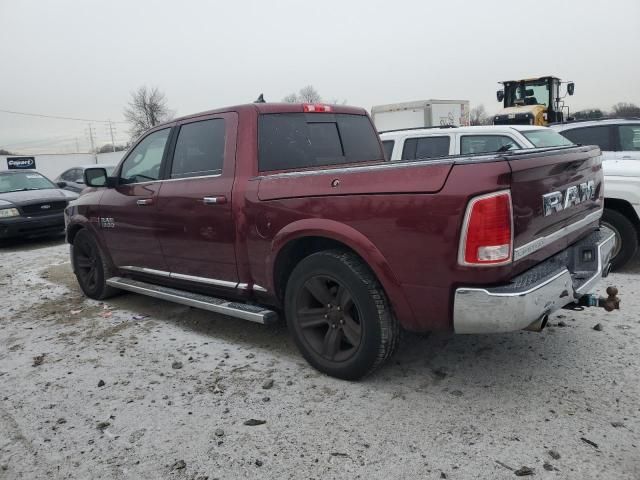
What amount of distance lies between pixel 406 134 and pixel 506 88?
44.9 ft

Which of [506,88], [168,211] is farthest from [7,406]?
[506,88]

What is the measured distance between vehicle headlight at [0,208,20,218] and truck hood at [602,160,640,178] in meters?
10.0

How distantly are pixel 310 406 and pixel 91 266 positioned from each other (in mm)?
3737

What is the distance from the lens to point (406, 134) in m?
7.06

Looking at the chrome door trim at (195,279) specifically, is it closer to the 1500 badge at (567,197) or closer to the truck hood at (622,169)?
the 1500 badge at (567,197)

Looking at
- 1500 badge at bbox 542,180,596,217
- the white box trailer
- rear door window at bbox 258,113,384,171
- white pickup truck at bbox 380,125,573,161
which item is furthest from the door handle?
the white box trailer

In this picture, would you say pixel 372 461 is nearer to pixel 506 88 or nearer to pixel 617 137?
pixel 617 137

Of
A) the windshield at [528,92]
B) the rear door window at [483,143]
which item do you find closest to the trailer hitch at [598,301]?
the rear door window at [483,143]

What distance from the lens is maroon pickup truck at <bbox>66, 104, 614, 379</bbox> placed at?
106 inches

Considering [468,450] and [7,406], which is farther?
[7,406]

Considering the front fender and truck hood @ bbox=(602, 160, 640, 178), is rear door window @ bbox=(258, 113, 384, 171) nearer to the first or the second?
the front fender

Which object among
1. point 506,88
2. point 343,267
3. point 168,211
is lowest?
point 343,267

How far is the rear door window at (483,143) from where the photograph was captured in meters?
6.38

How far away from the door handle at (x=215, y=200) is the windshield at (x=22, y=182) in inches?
353
